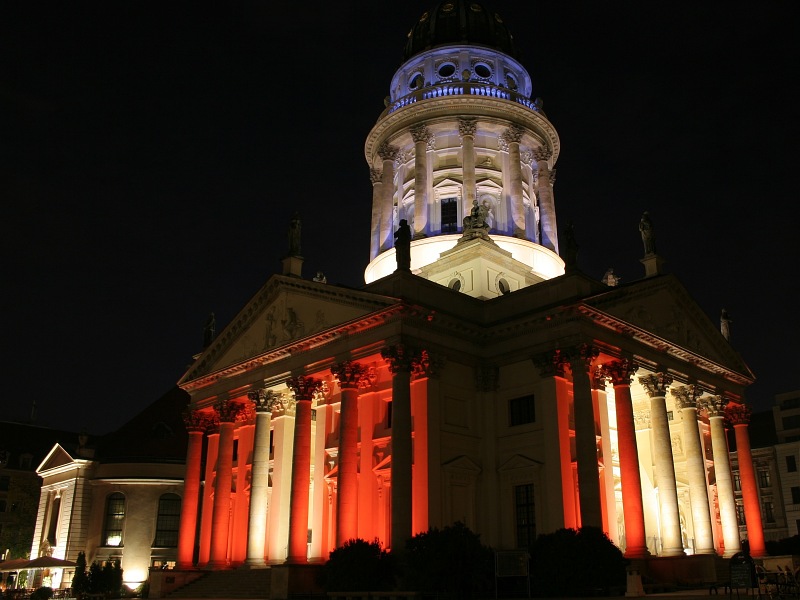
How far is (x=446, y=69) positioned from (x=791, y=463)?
46167 mm

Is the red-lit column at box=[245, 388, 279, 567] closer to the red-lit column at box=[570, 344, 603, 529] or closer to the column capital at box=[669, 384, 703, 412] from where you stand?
the red-lit column at box=[570, 344, 603, 529]

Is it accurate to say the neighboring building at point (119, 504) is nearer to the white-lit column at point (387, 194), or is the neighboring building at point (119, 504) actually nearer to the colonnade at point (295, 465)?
the colonnade at point (295, 465)

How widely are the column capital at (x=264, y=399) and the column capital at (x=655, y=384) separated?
18.8 m

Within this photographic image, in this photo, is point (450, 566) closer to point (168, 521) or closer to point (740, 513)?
point (168, 521)

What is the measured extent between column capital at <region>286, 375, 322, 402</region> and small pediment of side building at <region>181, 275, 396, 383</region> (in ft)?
6.45

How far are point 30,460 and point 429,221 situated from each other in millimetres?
53851

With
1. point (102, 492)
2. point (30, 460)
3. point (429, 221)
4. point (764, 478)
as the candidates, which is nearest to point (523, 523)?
point (429, 221)

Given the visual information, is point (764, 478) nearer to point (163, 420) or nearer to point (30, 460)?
point (163, 420)

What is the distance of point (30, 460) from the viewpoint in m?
83.4

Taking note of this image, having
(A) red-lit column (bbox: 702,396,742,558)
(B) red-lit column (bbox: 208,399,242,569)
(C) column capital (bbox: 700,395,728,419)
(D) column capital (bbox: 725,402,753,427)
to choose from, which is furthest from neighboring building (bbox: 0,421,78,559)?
(D) column capital (bbox: 725,402,753,427)

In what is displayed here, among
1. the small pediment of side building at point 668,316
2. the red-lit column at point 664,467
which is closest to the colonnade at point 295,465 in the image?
the small pediment of side building at point 668,316

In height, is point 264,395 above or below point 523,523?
above

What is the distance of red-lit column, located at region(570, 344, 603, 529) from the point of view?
33719 millimetres

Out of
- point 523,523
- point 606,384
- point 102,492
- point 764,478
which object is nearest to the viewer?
point 523,523
